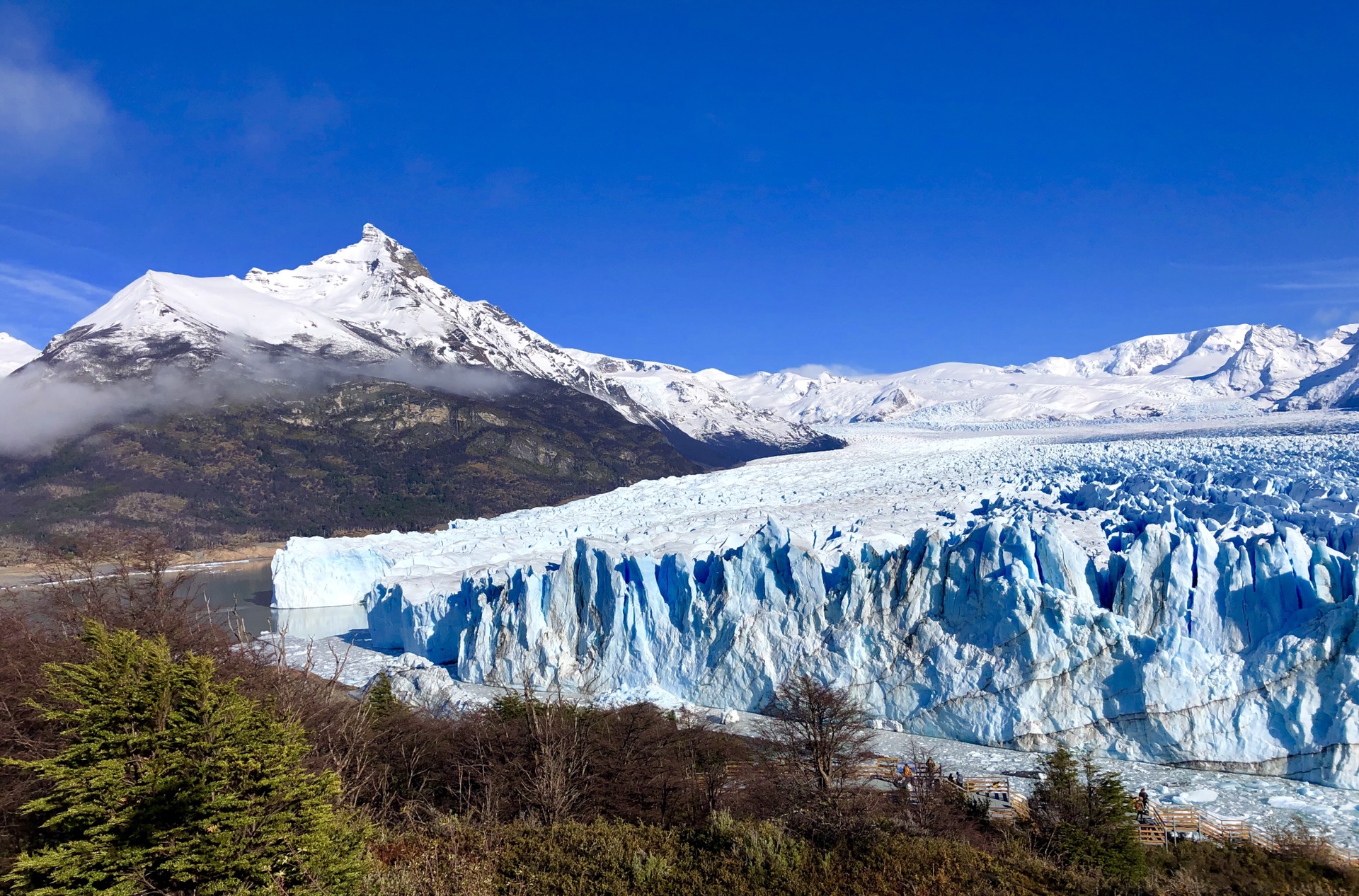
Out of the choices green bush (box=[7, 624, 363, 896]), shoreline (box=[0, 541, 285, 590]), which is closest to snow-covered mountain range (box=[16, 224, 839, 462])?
shoreline (box=[0, 541, 285, 590])

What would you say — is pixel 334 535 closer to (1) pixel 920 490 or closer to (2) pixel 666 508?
(2) pixel 666 508

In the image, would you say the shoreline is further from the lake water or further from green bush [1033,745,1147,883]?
green bush [1033,745,1147,883]

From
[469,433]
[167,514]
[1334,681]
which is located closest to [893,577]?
[1334,681]

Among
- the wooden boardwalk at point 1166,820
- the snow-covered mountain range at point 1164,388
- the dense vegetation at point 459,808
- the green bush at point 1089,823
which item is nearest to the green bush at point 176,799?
the dense vegetation at point 459,808

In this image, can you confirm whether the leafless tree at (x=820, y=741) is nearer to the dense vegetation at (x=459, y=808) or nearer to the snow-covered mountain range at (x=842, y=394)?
the dense vegetation at (x=459, y=808)

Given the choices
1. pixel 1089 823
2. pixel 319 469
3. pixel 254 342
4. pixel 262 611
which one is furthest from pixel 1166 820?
pixel 254 342
